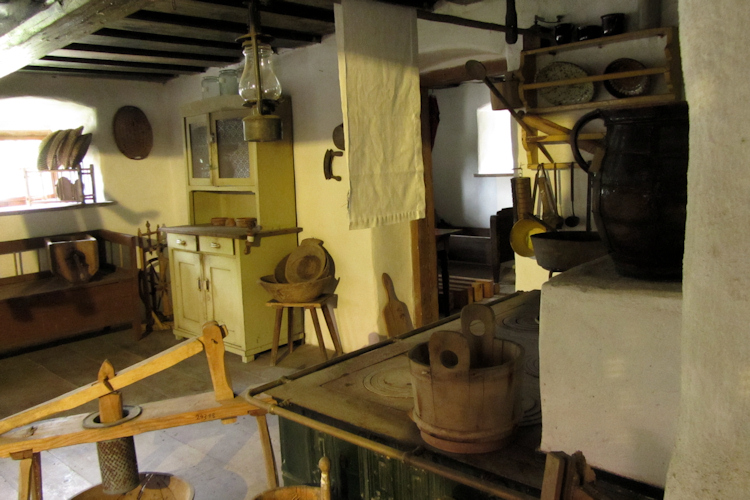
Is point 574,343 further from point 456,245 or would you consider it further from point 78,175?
point 456,245

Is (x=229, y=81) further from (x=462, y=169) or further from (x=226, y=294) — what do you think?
(x=462, y=169)

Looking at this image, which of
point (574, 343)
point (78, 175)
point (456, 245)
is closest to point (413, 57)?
point (574, 343)

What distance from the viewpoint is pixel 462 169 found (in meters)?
7.68

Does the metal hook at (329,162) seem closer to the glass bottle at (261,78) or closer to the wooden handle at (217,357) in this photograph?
the glass bottle at (261,78)

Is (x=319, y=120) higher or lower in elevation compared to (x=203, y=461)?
higher

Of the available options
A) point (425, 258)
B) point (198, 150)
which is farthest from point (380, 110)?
point (198, 150)

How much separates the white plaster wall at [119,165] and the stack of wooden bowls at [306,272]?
1.67 metres

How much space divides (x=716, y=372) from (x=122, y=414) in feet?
5.67

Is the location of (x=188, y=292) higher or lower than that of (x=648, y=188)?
→ lower

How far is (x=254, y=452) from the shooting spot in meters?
2.96

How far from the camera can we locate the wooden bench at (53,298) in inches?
173

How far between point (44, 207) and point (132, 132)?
3.13ft

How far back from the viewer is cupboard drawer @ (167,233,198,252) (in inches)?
176

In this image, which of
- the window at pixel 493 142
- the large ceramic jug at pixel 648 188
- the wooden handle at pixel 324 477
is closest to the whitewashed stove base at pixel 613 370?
the large ceramic jug at pixel 648 188
